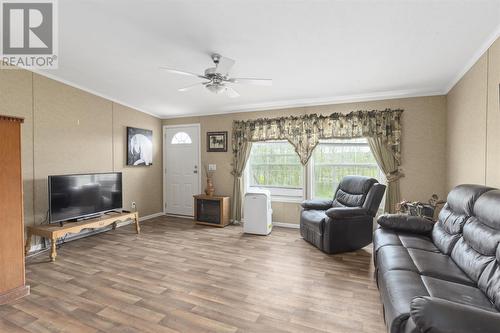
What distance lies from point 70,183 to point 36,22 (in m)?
2.20

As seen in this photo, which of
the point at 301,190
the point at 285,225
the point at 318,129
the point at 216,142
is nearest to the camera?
the point at 318,129

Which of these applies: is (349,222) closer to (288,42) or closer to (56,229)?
(288,42)

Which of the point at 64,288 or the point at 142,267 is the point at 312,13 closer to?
the point at 142,267

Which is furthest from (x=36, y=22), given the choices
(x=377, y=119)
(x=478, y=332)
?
(x=377, y=119)

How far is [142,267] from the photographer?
3084 millimetres

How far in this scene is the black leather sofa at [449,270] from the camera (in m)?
1.09

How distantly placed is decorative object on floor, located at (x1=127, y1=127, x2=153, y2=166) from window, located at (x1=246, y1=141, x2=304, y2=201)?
2.29 meters

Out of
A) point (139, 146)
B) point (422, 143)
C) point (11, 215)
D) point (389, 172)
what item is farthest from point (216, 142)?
point (422, 143)

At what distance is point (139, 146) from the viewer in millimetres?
5395

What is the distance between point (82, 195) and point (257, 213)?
9.38 ft

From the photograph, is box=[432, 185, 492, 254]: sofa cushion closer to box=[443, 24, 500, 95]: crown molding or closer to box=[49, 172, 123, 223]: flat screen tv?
box=[443, 24, 500, 95]: crown molding

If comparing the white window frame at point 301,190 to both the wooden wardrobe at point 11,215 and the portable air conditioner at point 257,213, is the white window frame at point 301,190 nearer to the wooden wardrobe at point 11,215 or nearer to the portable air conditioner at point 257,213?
the portable air conditioner at point 257,213

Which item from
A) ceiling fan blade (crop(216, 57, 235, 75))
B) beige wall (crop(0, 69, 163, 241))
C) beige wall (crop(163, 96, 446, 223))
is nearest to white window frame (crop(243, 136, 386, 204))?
beige wall (crop(163, 96, 446, 223))

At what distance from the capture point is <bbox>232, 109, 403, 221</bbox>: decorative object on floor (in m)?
4.14
